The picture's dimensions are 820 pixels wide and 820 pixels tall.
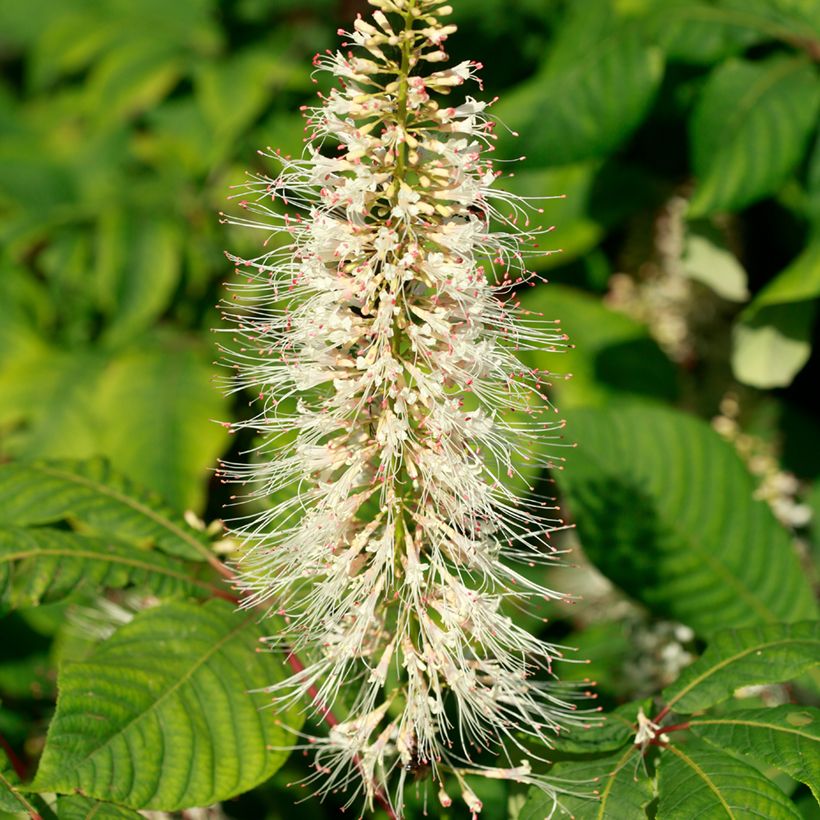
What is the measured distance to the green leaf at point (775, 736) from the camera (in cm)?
162

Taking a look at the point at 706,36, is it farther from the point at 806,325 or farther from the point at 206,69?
the point at 206,69

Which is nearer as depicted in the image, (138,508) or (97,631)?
(138,508)

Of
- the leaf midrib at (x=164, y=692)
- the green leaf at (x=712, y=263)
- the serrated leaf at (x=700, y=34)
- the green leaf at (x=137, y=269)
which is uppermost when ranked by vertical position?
the serrated leaf at (x=700, y=34)

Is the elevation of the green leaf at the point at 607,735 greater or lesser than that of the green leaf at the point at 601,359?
greater

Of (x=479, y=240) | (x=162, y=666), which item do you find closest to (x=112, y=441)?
(x=162, y=666)

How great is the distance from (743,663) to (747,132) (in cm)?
152

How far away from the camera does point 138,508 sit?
2246mm

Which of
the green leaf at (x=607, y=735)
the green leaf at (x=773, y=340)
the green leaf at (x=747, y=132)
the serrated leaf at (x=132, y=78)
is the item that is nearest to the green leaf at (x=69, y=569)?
the green leaf at (x=607, y=735)

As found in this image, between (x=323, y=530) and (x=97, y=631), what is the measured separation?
1.21 m

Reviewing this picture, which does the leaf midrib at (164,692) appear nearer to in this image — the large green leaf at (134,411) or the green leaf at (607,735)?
the green leaf at (607,735)

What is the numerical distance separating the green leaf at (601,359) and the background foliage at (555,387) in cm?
1

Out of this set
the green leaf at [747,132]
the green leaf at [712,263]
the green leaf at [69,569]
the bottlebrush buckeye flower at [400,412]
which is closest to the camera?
the bottlebrush buckeye flower at [400,412]

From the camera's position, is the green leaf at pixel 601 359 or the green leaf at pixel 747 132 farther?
the green leaf at pixel 601 359

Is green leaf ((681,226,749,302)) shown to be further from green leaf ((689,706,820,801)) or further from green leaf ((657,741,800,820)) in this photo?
green leaf ((657,741,800,820))
